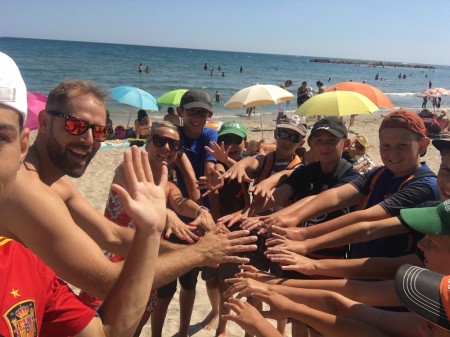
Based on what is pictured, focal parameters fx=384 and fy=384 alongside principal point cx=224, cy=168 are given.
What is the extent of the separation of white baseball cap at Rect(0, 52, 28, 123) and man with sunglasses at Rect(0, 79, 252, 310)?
1.76ft

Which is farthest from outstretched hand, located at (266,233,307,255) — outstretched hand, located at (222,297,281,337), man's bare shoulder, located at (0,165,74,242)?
man's bare shoulder, located at (0,165,74,242)

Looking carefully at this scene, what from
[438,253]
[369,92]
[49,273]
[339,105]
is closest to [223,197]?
[438,253]

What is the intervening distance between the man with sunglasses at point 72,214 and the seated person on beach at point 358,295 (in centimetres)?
27

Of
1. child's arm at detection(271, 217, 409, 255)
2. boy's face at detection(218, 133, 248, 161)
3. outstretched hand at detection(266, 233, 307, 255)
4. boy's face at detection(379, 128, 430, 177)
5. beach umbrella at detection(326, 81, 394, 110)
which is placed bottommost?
outstretched hand at detection(266, 233, 307, 255)

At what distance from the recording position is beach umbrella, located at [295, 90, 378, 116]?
20.7 feet

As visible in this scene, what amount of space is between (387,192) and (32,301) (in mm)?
2259

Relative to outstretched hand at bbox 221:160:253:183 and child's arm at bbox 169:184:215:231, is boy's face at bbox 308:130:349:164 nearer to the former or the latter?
outstretched hand at bbox 221:160:253:183

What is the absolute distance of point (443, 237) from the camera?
171 centimetres

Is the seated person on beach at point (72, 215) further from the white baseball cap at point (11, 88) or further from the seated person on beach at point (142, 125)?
the seated person on beach at point (142, 125)

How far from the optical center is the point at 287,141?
145 inches

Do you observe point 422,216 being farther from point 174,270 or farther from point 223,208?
point 223,208

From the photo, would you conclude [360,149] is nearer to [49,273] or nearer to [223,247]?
[223,247]

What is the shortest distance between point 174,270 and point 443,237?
134cm

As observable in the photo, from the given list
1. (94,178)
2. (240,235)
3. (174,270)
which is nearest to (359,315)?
(240,235)
